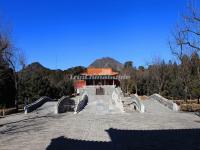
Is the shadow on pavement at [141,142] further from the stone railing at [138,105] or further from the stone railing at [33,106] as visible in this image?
the stone railing at [33,106]

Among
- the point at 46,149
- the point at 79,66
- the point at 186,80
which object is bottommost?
the point at 46,149

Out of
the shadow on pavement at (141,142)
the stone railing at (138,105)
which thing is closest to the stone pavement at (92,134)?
the shadow on pavement at (141,142)

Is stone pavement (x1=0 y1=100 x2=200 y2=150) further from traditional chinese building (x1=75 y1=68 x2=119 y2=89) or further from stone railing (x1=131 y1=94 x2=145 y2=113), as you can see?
traditional chinese building (x1=75 y1=68 x2=119 y2=89)

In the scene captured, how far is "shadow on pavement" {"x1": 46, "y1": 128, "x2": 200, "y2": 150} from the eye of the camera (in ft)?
56.1

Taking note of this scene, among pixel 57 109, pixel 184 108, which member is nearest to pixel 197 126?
pixel 184 108

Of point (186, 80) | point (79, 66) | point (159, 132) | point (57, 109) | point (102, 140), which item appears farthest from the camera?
point (79, 66)

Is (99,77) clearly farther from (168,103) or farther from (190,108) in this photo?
(190,108)

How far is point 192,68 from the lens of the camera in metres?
51.0

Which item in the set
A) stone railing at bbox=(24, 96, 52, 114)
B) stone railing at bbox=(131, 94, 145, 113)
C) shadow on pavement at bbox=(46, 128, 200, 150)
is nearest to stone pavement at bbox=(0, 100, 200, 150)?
shadow on pavement at bbox=(46, 128, 200, 150)

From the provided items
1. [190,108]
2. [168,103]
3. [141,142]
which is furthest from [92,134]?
[168,103]

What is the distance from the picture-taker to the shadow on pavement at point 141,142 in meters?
17.1

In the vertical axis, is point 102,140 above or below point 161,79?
below

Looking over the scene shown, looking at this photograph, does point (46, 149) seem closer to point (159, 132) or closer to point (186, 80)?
point (159, 132)

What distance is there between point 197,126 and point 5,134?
11.2 m
